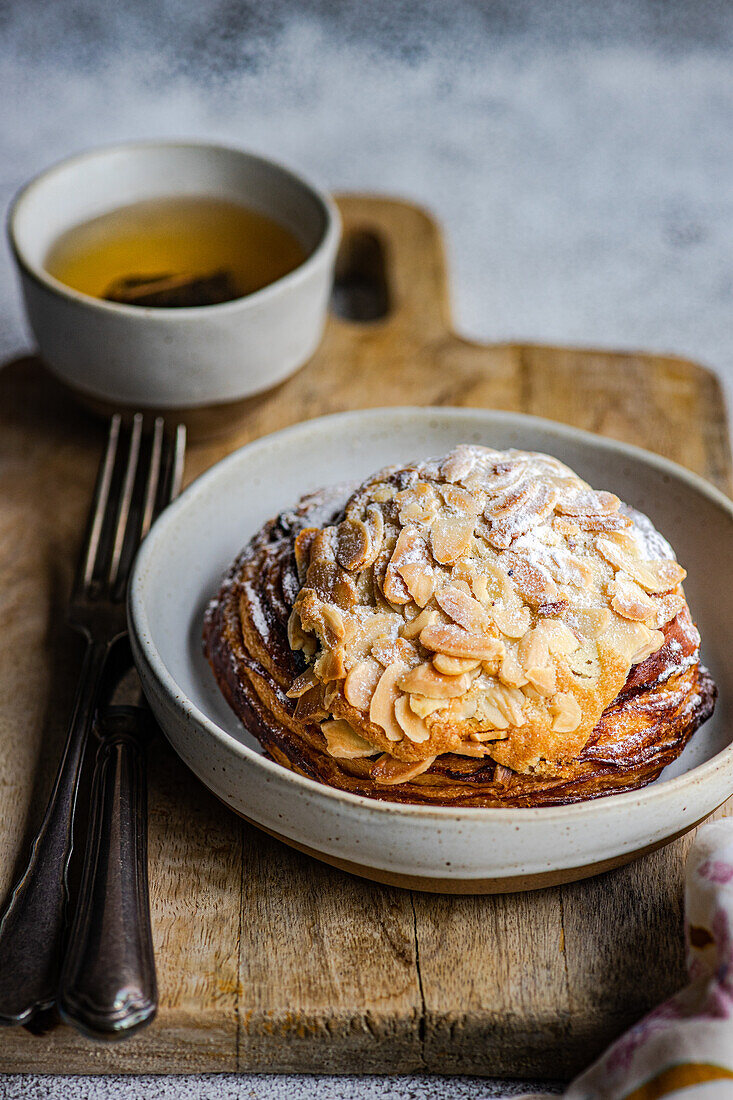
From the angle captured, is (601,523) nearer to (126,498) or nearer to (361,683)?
(361,683)

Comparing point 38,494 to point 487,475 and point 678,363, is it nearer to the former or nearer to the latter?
point 487,475

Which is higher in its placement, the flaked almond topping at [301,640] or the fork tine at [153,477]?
the flaked almond topping at [301,640]

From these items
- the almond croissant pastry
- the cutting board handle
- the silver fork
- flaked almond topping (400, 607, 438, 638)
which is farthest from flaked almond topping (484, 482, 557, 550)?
the cutting board handle

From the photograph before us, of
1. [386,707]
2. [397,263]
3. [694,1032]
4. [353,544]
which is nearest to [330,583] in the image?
[353,544]

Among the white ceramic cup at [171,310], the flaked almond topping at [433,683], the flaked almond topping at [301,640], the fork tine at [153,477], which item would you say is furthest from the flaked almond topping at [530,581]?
the white ceramic cup at [171,310]

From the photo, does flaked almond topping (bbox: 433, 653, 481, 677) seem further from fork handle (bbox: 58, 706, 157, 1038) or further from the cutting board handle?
the cutting board handle

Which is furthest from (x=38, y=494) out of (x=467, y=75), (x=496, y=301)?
(x=467, y=75)

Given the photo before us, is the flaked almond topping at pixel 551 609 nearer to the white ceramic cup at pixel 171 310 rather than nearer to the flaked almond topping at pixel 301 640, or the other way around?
the flaked almond topping at pixel 301 640
